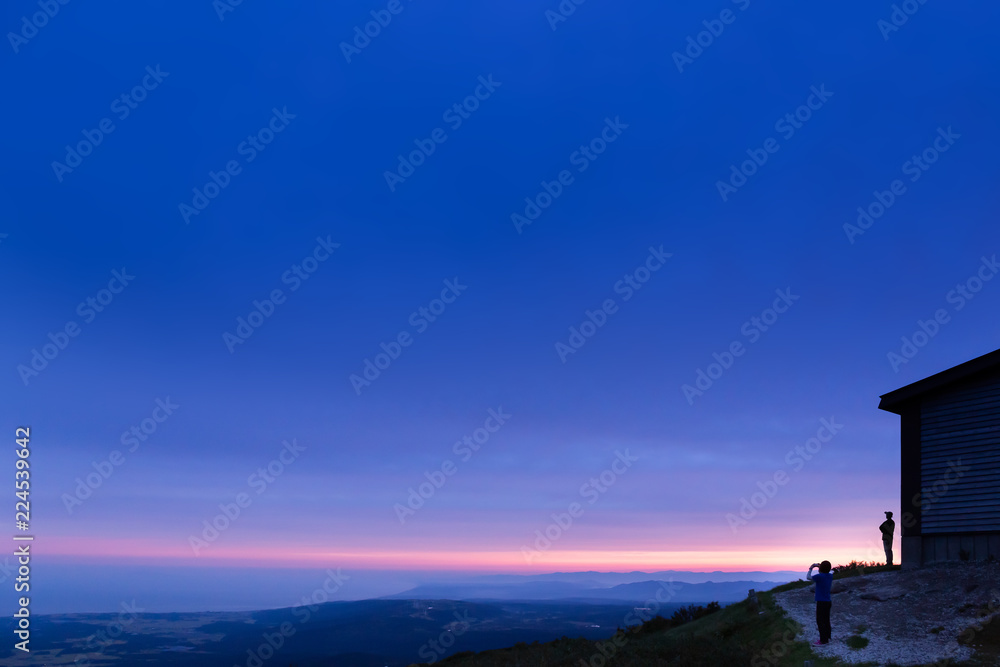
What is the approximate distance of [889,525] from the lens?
25.8 m

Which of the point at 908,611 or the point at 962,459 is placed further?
the point at 962,459

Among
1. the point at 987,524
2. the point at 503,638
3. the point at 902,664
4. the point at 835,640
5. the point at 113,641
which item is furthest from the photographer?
the point at 113,641

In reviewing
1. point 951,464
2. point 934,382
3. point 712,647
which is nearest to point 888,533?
point 951,464

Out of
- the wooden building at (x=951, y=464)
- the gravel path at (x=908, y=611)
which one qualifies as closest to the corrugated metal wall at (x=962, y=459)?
the wooden building at (x=951, y=464)

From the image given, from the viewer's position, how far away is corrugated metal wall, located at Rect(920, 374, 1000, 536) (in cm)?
2297

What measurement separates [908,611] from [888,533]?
6.53 metres

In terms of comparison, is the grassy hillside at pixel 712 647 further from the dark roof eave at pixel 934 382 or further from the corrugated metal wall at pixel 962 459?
the dark roof eave at pixel 934 382

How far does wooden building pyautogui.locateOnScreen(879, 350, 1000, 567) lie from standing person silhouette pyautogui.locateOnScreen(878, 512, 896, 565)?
882mm

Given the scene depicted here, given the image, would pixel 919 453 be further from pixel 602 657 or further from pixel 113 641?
pixel 113 641

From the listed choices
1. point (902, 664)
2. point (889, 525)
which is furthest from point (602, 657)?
point (889, 525)

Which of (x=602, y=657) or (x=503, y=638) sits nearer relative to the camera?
(x=602, y=657)

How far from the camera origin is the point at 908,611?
1998 cm

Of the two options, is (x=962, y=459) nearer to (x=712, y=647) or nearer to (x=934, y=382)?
(x=934, y=382)

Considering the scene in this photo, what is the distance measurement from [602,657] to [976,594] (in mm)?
10273
